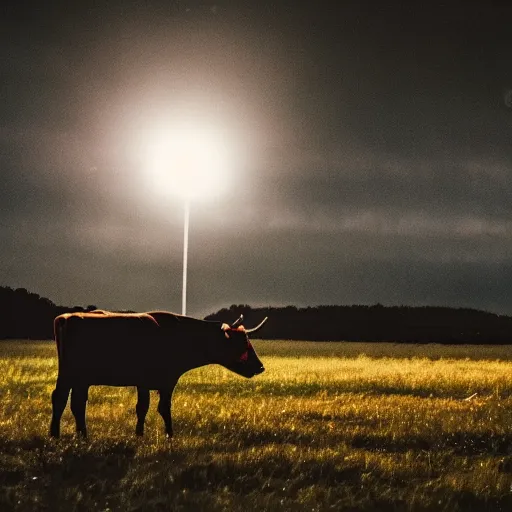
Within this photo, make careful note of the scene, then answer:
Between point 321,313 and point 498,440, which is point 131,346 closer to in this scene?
point 498,440

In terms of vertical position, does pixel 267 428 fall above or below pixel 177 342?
below

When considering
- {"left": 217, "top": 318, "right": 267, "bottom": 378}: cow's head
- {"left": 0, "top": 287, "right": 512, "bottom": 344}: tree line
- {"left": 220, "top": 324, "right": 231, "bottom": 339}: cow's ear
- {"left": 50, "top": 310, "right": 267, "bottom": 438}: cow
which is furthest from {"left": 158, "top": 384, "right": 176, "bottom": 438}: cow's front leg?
{"left": 0, "top": 287, "right": 512, "bottom": 344}: tree line

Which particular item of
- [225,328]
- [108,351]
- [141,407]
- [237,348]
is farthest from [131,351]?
[237,348]

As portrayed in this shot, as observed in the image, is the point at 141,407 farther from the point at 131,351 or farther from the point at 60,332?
the point at 60,332

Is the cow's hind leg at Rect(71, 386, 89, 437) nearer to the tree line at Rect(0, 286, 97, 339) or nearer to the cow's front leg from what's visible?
the cow's front leg

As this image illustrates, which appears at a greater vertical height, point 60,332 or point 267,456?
point 60,332

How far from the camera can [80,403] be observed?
13.0 m

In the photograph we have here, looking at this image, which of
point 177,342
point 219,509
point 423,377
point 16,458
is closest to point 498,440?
point 177,342

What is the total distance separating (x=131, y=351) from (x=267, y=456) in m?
2.87

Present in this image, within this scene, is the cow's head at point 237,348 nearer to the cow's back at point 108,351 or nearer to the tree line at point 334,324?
the cow's back at point 108,351

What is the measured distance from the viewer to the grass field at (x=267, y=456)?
9.37 metres

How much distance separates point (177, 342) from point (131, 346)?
34.3 inches

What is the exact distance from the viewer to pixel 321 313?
104 metres

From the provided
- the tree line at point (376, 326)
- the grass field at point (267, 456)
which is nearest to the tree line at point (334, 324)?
the tree line at point (376, 326)
